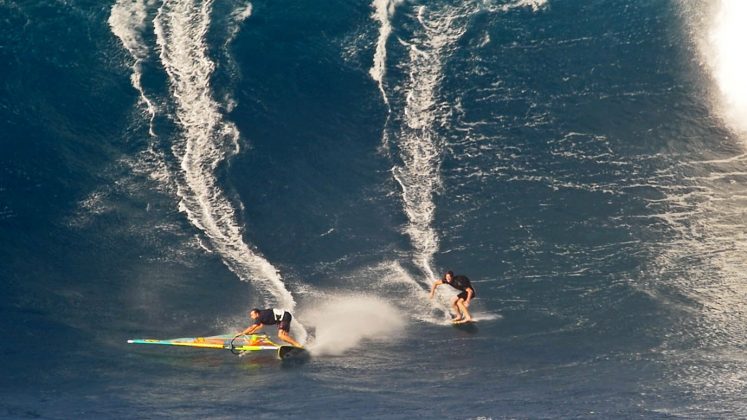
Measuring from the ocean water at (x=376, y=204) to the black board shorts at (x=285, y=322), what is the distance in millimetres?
887

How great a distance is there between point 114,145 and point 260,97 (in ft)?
18.6

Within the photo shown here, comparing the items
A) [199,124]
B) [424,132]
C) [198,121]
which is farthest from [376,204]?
[198,121]

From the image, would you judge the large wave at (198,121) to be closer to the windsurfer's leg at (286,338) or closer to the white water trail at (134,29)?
the white water trail at (134,29)

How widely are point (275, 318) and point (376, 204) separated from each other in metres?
6.78

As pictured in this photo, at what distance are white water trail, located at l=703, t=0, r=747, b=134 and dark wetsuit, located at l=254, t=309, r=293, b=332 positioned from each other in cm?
1718

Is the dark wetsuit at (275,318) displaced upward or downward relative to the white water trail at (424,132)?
downward

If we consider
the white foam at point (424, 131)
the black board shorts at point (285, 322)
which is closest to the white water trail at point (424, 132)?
the white foam at point (424, 131)

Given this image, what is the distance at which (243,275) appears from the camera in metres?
29.1

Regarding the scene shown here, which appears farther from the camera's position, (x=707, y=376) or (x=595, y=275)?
(x=595, y=275)

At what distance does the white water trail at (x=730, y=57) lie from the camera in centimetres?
3387

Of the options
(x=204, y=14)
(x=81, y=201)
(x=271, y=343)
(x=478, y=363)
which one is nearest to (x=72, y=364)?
(x=271, y=343)

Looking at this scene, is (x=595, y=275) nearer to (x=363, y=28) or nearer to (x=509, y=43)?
(x=509, y=43)

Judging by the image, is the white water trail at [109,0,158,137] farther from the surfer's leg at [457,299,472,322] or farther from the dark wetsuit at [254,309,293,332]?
the surfer's leg at [457,299,472,322]

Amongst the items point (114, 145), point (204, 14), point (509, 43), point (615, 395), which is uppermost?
point (204, 14)
